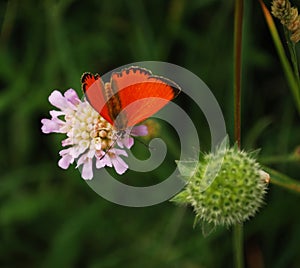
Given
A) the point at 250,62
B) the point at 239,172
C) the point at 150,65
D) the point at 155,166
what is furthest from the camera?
the point at 250,62

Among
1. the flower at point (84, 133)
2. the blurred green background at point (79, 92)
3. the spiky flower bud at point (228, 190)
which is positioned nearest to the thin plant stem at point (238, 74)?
the spiky flower bud at point (228, 190)

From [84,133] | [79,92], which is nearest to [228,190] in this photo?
[84,133]

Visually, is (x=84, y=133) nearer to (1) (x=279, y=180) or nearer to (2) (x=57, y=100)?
(2) (x=57, y=100)

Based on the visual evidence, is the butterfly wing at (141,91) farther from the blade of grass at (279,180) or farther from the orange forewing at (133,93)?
the blade of grass at (279,180)

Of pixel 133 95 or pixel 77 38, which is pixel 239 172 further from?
pixel 77 38

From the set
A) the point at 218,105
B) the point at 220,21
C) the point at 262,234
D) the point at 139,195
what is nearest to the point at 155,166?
the point at 139,195

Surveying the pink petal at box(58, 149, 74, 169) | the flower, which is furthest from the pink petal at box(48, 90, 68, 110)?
the pink petal at box(58, 149, 74, 169)
